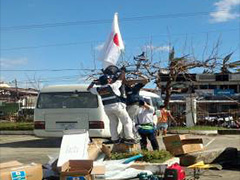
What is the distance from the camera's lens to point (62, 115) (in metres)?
12.6

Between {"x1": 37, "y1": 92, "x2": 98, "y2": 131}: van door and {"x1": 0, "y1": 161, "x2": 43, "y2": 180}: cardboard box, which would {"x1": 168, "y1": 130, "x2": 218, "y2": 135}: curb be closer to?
{"x1": 37, "y1": 92, "x2": 98, "y2": 131}: van door

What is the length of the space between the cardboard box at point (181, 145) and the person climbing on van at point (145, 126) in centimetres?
36

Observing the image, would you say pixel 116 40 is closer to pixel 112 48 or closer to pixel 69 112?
pixel 112 48

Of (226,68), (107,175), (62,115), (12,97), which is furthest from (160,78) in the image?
(12,97)

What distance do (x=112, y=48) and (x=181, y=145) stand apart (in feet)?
8.43

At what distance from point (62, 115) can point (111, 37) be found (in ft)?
17.2

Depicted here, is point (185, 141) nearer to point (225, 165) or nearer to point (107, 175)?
point (225, 165)

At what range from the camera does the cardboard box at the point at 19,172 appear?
5334mm

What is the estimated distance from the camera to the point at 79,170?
5.88m

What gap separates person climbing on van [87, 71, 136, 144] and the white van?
13.4 feet

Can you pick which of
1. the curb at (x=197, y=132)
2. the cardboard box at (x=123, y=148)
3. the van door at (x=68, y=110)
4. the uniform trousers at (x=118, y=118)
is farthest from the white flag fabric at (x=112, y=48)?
the curb at (x=197, y=132)

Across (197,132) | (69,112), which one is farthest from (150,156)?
(197,132)

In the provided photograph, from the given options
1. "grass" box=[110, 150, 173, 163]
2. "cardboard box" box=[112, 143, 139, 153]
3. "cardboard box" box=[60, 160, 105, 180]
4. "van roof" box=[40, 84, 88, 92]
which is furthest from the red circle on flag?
"van roof" box=[40, 84, 88, 92]

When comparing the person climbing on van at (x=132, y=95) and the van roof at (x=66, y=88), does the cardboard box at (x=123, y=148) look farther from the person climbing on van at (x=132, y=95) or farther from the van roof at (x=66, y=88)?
the van roof at (x=66, y=88)
